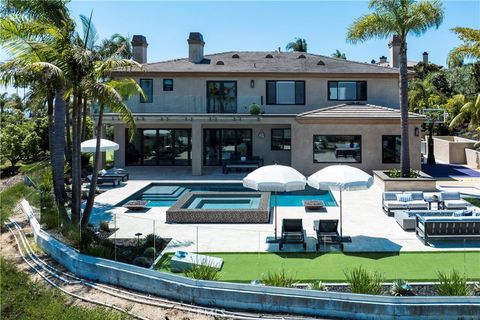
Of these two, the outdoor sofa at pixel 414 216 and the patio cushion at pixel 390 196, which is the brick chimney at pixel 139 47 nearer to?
the patio cushion at pixel 390 196

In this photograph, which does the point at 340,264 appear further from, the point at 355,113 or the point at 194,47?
the point at 194,47

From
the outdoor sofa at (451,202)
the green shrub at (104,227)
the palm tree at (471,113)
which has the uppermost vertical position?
the palm tree at (471,113)

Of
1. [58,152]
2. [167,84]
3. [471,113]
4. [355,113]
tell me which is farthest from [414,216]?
[471,113]

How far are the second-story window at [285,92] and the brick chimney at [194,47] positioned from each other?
6625 mm

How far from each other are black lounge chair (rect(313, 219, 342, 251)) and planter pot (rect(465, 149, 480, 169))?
2197 centimetres

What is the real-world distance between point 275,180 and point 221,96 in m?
18.5

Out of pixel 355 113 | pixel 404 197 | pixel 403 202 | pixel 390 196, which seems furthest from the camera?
pixel 355 113

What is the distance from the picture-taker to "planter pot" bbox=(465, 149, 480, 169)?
30375 mm

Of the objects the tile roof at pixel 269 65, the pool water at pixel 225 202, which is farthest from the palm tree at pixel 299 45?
the pool water at pixel 225 202

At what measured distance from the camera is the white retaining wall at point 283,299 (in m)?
8.59

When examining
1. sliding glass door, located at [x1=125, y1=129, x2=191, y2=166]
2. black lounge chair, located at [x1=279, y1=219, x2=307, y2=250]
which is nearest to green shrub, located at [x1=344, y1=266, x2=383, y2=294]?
black lounge chair, located at [x1=279, y1=219, x2=307, y2=250]

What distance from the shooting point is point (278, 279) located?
31.6 feet

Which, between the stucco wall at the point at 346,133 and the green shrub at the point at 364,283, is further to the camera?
the stucco wall at the point at 346,133

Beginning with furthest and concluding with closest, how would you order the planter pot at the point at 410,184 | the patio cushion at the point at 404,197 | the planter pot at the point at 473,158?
the planter pot at the point at 473,158, the planter pot at the point at 410,184, the patio cushion at the point at 404,197
